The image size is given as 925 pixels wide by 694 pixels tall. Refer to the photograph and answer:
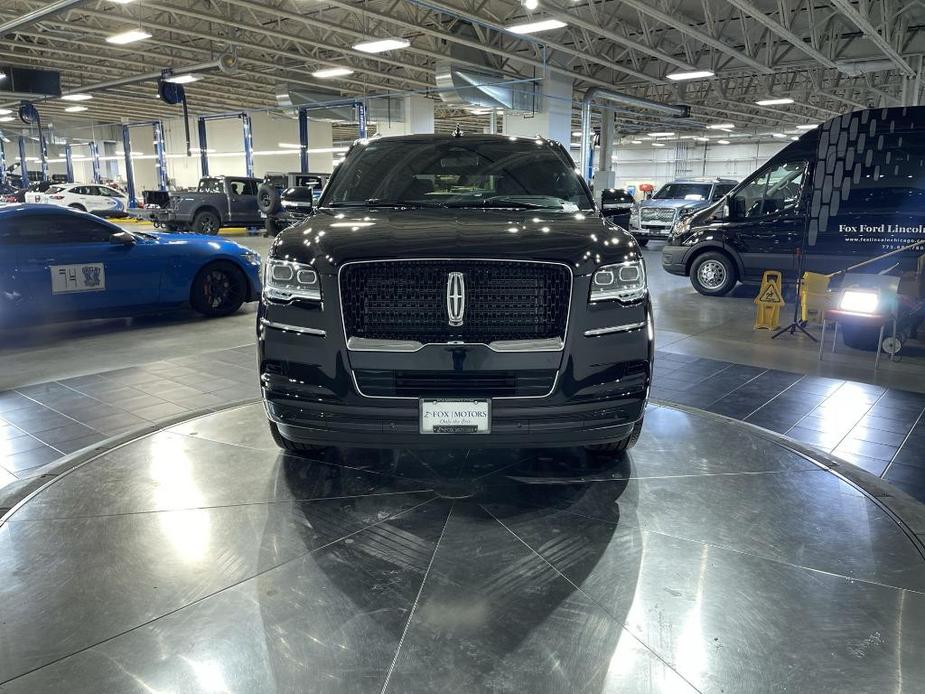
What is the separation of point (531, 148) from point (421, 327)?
1.92m

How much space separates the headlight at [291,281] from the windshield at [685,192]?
603 inches

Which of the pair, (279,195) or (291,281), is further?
(279,195)

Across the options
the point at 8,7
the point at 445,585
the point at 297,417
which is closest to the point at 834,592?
the point at 445,585

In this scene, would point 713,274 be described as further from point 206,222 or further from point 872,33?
point 206,222

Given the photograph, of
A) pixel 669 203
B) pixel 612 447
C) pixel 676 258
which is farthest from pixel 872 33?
pixel 612 447

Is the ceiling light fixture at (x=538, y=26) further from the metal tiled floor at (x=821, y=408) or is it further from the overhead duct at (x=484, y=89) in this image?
the metal tiled floor at (x=821, y=408)

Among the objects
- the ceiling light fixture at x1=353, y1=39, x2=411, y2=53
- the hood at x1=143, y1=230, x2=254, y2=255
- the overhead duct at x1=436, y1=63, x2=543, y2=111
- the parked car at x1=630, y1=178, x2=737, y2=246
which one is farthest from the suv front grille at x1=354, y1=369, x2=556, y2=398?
the overhead duct at x1=436, y1=63, x2=543, y2=111

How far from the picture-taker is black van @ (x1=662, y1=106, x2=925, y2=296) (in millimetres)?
8242

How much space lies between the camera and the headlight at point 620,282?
2766 millimetres

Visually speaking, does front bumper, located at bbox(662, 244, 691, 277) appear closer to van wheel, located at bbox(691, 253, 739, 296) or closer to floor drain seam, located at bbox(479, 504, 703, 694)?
van wheel, located at bbox(691, 253, 739, 296)

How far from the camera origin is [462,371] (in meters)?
2.70

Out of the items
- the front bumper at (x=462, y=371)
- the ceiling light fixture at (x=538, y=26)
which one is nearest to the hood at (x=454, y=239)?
the front bumper at (x=462, y=371)

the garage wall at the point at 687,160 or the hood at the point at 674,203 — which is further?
the garage wall at the point at 687,160

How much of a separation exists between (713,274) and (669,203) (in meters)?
7.16
